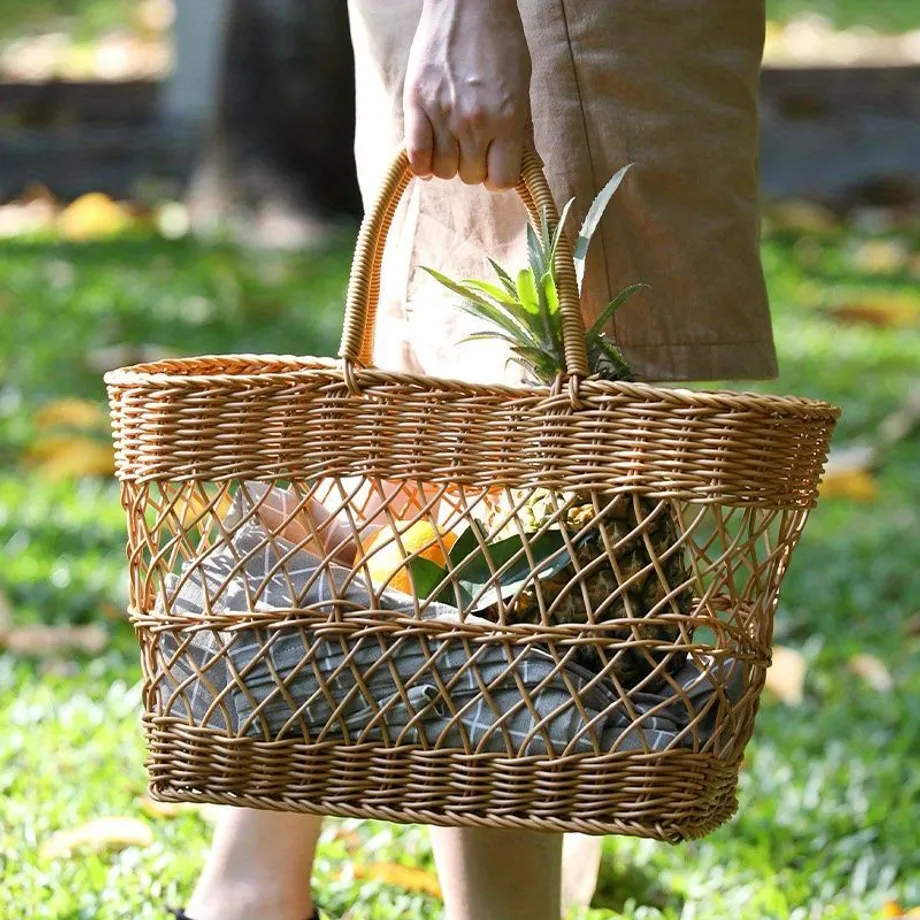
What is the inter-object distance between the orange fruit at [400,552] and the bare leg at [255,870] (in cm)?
46

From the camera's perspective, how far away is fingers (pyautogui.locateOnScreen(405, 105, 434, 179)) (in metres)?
1.65

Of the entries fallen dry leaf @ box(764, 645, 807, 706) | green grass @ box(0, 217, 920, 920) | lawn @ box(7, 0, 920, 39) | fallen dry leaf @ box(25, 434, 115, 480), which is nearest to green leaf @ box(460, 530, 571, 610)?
green grass @ box(0, 217, 920, 920)

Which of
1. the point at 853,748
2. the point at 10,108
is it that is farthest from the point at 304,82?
the point at 853,748

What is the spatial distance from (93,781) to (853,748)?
4.04 ft

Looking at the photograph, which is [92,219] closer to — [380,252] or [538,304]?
[380,252]

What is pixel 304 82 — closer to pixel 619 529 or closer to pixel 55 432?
pixel 55 432

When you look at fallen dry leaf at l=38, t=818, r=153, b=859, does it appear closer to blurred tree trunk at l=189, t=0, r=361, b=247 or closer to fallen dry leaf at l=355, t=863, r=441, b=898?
fallen dry leaf at l=355, t=863, r=441, b=898

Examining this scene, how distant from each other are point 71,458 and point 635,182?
7.50ft

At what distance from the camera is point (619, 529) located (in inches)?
61.1

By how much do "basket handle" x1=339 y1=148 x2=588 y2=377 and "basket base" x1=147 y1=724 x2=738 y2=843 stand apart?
379 millimetres

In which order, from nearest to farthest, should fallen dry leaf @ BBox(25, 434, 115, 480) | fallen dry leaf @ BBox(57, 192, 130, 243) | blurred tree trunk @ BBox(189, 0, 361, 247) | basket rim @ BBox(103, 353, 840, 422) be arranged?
basket rim @ BBox(103, 353, 840, 422) → fallen dry leaf @ BBox(25, 434, 115, 480) → blurred tree trunk @ BBox(189, 0, 361, 247) → fallen dry leaf @ BBox(57, 192, 130, 243)

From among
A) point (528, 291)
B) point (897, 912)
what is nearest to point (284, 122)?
point (897, 912)

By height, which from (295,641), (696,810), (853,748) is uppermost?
(295,641)

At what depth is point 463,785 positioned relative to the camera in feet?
5.14
